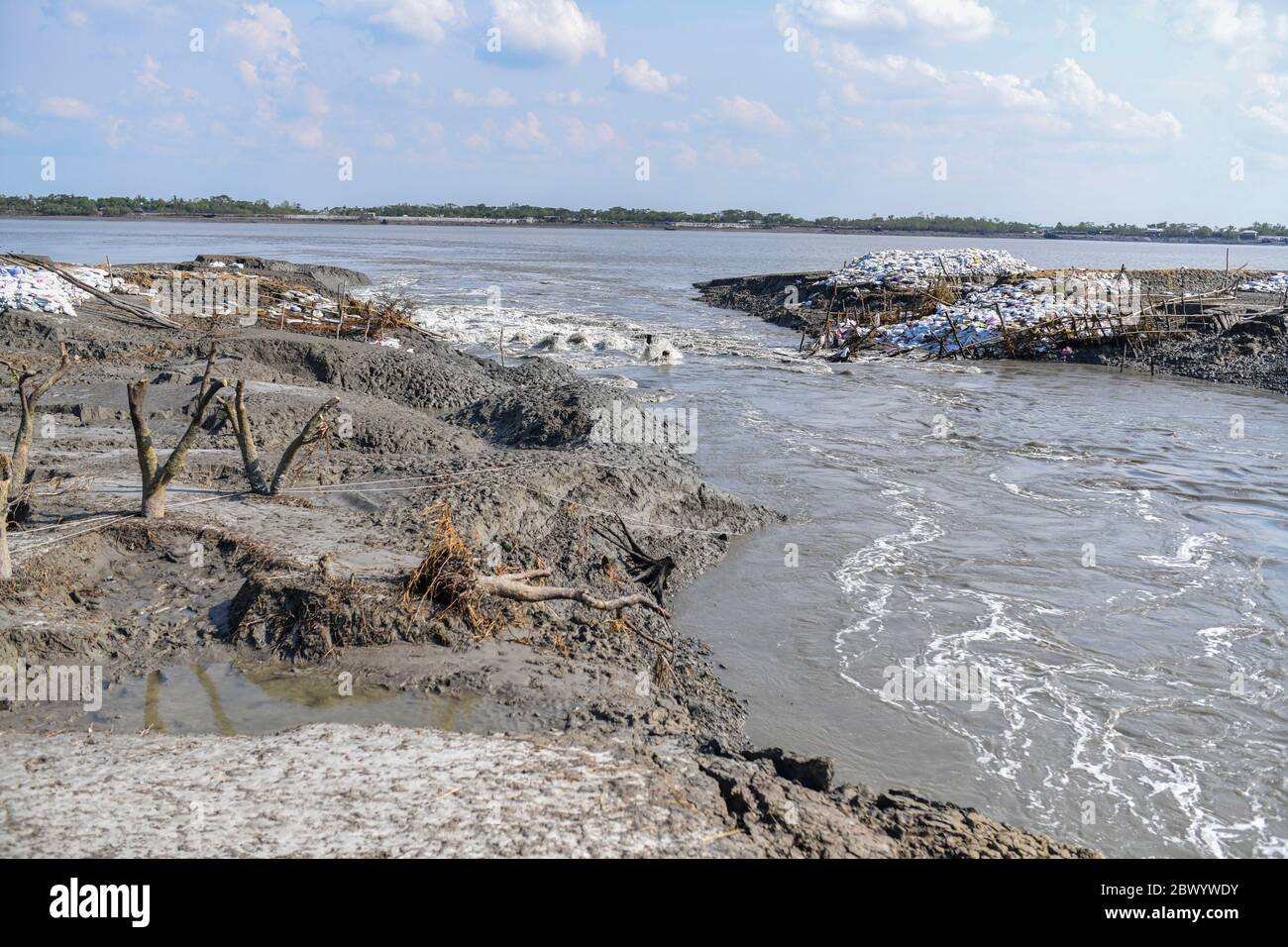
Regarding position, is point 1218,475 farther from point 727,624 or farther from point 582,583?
point 582,583

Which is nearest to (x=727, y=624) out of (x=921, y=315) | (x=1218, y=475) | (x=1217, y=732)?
(x=1217, y=732)

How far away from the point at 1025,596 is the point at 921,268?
90.9 feet

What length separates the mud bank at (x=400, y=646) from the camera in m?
3.86

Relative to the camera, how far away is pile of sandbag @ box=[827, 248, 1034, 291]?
105 ft

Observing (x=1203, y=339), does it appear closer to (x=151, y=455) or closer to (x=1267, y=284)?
(x=1267, y=284)

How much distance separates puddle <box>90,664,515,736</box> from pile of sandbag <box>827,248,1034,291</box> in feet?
92.6

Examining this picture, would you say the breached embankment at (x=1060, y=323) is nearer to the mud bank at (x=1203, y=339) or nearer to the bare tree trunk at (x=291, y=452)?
the mud bank at (x=1203, y=339)

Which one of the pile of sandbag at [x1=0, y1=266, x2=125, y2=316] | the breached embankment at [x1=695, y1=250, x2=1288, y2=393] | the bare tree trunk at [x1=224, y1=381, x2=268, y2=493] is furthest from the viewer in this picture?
the breached embankment at [x1=695, y1=250, x2=1288, y2=393]

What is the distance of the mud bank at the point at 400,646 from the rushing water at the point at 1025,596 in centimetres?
73

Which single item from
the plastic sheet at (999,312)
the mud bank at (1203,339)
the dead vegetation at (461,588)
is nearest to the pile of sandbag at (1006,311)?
the plastic sheet at (999,312)

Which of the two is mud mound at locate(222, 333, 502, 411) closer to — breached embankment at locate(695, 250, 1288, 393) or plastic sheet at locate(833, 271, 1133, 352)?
breached embankment at locate(695, 250, 1288, 393)

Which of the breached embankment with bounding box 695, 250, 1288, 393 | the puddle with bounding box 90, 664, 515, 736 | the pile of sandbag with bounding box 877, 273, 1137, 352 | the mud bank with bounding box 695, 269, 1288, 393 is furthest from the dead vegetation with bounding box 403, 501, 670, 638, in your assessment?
the pile of sandbag with bounding box 877, 273, 1137, 352

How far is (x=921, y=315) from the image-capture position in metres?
26.7

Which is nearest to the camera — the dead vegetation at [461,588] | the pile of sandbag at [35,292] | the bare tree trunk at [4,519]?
the bare tree trunk at [4,519]
